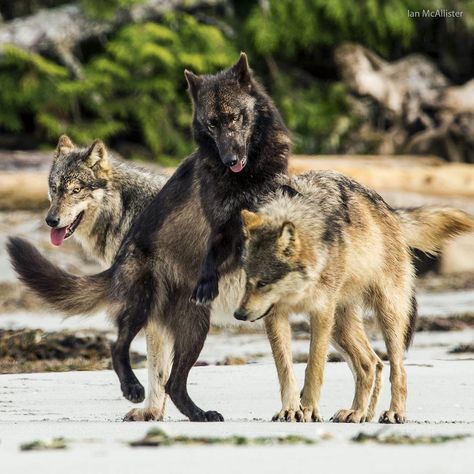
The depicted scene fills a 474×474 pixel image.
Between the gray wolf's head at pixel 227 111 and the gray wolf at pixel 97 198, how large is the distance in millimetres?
959

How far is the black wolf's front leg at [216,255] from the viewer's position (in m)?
7.06

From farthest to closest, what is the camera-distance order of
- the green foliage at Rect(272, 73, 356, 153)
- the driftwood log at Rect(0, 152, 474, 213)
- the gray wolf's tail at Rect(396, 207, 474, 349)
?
1. the green foliage at Rect(272, 73, 356, 153)
2. the driftwood log at Rect(0, 152, 474, 213)
3. the gray wolf's tail at Rect(396, 207, 474, 349)

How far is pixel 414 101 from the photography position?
1861cm

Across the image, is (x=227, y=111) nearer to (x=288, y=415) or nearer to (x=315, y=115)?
(x=288, y=415)

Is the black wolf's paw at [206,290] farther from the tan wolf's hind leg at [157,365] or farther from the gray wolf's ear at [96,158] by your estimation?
the gray wolf's ear at [96,158]

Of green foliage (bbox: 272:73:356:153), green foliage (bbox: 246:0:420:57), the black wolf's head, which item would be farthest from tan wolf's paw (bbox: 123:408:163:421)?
green foliage (bbox: 246:0:420:57)

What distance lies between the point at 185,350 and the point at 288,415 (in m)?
0.87

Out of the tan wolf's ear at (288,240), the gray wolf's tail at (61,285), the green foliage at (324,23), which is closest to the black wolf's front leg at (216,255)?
the tan wolf's ear at (288,240)

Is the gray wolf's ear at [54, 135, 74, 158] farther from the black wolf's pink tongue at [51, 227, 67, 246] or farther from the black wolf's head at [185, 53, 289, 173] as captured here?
the black wolf's head at [185, 53, 289, 173]

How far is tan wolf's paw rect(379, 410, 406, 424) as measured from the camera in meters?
6.83

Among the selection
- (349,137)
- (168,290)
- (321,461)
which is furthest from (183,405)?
(349,137)

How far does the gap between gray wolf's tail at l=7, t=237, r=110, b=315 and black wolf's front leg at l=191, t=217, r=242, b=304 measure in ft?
2.46

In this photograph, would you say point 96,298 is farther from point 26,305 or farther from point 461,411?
point 26,305

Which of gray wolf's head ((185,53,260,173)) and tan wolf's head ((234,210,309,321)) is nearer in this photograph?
tan wolf's head ((234,210,309,321))
